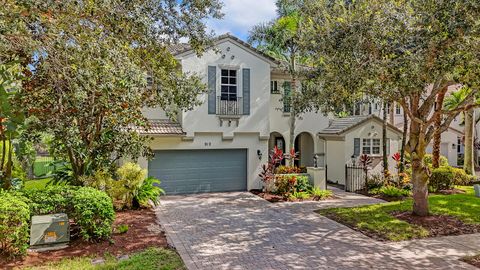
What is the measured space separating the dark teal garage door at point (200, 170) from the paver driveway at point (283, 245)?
3570 mm

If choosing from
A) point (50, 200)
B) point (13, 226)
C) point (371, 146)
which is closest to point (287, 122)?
point (371, 146)

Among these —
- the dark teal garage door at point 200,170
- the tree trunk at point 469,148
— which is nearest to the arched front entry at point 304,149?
the dark teal garage door at point 200,170

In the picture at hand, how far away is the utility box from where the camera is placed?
29.0 ft

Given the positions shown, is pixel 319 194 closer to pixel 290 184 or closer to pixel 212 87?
pixel 290 184

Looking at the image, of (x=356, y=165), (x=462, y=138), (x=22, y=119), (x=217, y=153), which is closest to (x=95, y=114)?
(x=22, y=119)

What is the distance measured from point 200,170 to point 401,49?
1174cm

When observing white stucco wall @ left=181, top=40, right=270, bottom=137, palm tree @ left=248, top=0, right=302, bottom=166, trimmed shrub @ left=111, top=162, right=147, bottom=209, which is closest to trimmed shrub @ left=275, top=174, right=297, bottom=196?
white stucco wall @ left=181, top=40, right=270, bottom=137

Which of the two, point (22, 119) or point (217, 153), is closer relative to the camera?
point (22, 119)

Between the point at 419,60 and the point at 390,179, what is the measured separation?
11.4 metres

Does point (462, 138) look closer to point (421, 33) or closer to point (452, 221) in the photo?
point (452, 221)

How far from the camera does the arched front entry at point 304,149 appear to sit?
80.6 feet

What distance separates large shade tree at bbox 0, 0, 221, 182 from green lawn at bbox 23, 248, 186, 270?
2966 millimetres

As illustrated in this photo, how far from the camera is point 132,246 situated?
379 inches

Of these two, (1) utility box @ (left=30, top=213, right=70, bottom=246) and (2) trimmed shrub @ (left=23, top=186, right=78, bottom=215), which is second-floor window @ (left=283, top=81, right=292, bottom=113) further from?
(1) utility box @ (left=30, top=213, right=70, bottom=246)
